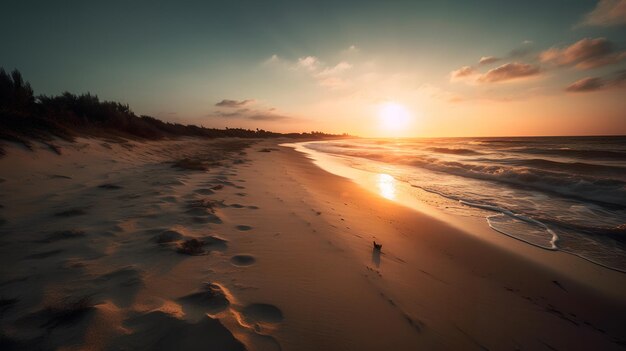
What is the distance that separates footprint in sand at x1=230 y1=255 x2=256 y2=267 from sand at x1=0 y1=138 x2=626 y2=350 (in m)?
0.02

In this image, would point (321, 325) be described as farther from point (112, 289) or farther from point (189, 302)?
point (112, 289)

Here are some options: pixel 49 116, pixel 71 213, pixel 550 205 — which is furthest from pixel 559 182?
pixel 49 116

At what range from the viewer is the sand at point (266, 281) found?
166 cm

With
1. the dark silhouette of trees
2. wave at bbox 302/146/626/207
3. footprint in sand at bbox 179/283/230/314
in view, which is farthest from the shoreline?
the dark silhouette of trees

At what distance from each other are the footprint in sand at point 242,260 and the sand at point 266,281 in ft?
0.07

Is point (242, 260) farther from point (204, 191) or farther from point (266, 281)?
point (204, 191)

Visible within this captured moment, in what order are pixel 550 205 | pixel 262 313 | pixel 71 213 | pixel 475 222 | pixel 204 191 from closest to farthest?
pixel 262 313 < pixel 71 213 < pixel 475 222 < pixel 204 191 < pixel 550 205

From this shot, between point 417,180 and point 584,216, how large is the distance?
461 centimetres

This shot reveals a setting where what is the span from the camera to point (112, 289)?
6.31ft

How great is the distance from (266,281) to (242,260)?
442 millimetres

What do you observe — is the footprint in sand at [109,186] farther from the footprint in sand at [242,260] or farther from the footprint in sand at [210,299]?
the footprint in sand at [210,299]

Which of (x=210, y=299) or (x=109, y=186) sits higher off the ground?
(x=109, y=186)

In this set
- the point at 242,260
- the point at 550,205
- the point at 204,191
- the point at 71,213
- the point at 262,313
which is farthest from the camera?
the point at 550,205

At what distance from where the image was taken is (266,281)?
2297mm
